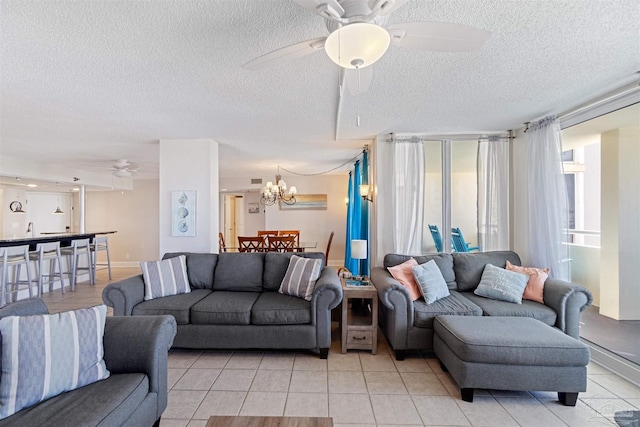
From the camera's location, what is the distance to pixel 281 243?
204 inches

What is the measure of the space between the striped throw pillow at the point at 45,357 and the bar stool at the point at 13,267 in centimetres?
395

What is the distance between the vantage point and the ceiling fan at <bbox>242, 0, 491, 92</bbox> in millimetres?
1143

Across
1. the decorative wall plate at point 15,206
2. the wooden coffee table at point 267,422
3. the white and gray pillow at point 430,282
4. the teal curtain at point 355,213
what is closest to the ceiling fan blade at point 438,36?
the wooden coffee table at point 267,422

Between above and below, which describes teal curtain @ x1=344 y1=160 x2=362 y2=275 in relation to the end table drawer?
above

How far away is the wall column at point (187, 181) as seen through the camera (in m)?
3.92

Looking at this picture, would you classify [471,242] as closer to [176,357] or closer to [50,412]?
[176,357]

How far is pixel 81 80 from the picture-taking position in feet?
7.25

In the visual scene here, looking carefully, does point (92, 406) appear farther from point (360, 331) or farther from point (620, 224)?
point (620, 224)

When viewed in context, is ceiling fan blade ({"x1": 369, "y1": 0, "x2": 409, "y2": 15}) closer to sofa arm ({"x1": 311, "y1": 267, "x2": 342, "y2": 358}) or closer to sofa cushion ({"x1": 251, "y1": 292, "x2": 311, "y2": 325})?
sofa arm ({"x1": 311, "y1": 267, "x2": 342, "y2": 358})

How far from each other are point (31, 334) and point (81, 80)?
191cm

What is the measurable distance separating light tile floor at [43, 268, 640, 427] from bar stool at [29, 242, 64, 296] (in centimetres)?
364

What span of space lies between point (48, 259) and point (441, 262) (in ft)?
21.1

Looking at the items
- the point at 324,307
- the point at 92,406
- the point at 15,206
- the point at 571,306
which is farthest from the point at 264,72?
the point at 15,206

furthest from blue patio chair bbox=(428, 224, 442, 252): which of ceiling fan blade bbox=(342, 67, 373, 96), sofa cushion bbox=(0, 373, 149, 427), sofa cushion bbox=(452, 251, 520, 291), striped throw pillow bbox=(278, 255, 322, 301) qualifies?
sofa cushion bbox=(0, 373, 149, 427)
